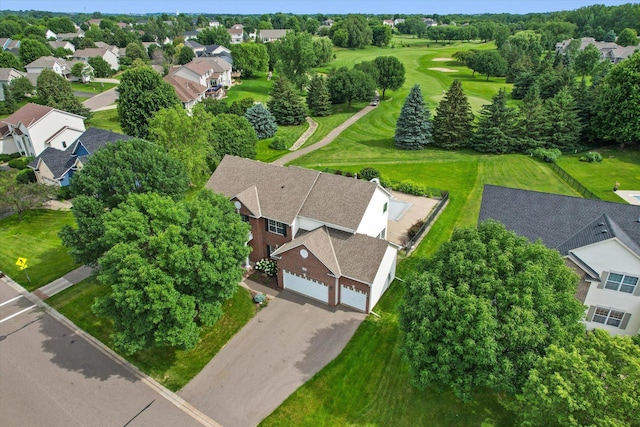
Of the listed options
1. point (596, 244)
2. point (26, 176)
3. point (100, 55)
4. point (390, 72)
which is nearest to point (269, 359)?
point (596, 244)

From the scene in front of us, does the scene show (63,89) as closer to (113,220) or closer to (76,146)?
(76,146)

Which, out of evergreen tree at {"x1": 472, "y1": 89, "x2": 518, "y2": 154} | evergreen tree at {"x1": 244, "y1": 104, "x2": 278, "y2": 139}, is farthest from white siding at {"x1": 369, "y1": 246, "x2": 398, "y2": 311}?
evergreen tree at {"x1": 244, "y1": 104, "x2": 278, "y2": 139}

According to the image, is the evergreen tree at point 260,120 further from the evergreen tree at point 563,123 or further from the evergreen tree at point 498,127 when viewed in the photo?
the evergreen tree at point 563,123

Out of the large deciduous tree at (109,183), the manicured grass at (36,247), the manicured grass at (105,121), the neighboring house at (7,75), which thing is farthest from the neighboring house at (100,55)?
the large deciduous tree at (109,183)

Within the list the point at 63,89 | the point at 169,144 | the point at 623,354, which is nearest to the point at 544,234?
the point at 623,354

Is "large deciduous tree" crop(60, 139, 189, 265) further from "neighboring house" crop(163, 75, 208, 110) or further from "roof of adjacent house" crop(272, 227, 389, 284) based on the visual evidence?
"neighboring house" crop(163, 75, 208, 110)

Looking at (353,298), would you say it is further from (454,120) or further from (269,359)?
(454,120)
